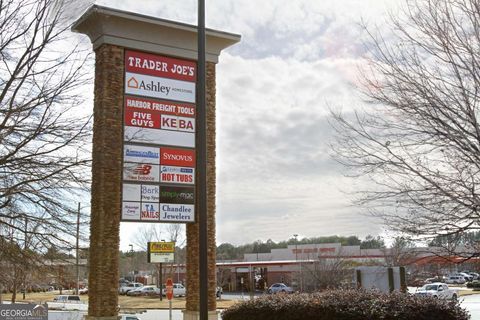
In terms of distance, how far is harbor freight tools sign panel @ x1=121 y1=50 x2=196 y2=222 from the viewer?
1803 centimetres

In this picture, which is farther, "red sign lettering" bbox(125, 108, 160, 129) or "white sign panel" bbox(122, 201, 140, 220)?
"red sign lettering" bbox(125, 108, 160, 129)

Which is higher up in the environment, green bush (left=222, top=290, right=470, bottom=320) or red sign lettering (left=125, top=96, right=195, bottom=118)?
red sign lettering (left=125, top=96, right=195, bottom=118)

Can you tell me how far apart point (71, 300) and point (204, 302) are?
47.3 m

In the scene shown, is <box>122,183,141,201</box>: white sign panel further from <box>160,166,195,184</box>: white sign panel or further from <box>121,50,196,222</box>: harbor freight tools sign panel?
<box>160,166,195,184</box>: white sign panel

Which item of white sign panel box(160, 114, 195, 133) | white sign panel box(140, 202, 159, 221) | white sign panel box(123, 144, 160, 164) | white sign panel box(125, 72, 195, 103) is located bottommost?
white sign panel box(140, 202, 159, 221)

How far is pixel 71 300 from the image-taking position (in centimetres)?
5391

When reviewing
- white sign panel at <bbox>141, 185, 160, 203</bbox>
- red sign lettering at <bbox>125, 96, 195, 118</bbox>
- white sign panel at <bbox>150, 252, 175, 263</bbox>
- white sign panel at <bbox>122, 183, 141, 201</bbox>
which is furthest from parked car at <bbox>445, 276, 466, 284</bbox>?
white sign panel at <bbox>122, 183, 141, 201</bbox>

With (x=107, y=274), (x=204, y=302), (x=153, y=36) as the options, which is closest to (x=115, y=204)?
(x=107, y=274)

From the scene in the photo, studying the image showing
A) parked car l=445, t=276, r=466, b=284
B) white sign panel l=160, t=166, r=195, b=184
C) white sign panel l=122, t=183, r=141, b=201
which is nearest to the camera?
white sign panel l=122, t=183, r=141, b=201

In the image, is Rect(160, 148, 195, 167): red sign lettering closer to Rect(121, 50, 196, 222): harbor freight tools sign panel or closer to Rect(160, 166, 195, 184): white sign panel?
Rect(121, 50, 196, 222): harbor freight tools sign panel

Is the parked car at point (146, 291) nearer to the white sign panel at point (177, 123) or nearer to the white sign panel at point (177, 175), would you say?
the white sign panel at point (177, 175)
